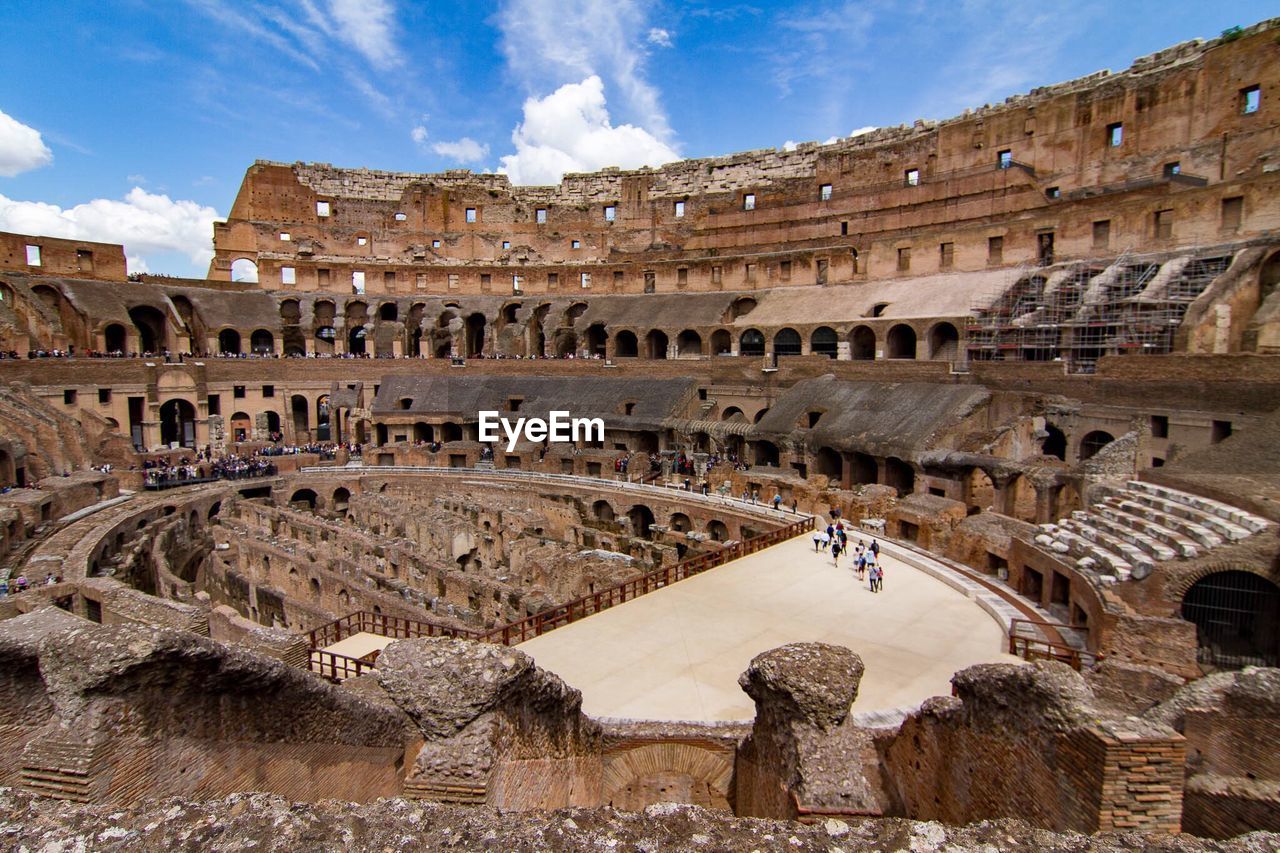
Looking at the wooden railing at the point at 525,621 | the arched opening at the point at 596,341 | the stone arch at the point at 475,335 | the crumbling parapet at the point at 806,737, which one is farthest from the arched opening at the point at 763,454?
the stone arch at the point at 475,335

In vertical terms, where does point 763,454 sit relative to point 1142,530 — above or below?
above

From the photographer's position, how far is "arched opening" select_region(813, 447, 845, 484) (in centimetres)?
2616

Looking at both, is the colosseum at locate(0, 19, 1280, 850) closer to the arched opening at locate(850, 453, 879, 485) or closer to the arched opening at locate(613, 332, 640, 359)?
the arched opening at locate(613, 332, 640, 359)

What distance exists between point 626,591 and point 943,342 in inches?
877

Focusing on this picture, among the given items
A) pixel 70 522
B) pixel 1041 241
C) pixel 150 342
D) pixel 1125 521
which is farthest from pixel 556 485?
pixel 150 342

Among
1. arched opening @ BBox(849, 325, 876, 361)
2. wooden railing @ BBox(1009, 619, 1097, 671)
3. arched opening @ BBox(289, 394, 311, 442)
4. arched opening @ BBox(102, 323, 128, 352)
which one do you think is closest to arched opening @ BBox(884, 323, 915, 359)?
arched opening @ BBox(849, 325, 876, 361)

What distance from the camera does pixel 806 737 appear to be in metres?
6.40

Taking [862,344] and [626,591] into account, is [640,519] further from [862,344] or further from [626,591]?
[862,344]

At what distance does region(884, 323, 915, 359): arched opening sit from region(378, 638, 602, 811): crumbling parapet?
96.1ft

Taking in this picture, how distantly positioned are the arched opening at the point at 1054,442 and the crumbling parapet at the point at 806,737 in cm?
1900

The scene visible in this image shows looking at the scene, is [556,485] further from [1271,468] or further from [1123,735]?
[1123,735]

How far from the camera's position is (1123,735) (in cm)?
501

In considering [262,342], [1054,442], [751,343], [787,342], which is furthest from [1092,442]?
[262,342]

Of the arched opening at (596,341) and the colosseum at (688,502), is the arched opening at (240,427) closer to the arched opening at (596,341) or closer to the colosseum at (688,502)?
the colosseum at (688,502)
